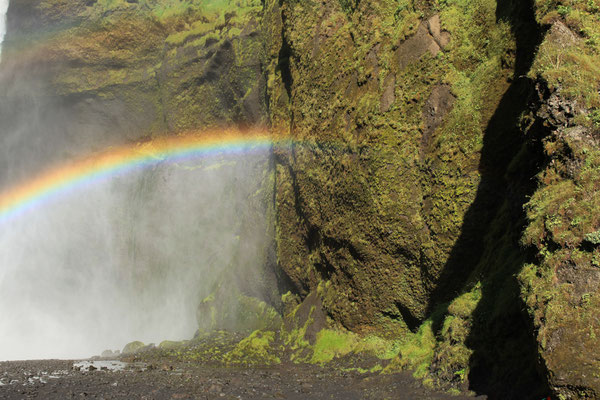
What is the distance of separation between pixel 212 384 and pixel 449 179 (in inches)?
291

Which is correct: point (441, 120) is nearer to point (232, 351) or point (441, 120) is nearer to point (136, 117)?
point (232, 351)

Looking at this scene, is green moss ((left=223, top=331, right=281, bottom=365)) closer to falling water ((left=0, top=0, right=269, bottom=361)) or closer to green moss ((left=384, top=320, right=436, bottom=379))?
green moss ((left=384, top=320, right=436, bottom=379))

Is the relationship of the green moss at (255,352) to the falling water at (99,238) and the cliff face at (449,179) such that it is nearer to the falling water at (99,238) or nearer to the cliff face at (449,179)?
the cliff face at (449,179)

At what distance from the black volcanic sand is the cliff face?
969mm

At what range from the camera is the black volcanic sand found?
10.0m

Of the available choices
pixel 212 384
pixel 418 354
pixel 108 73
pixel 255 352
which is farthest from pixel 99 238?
pixel 418 354

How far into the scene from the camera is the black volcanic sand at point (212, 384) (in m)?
10.0

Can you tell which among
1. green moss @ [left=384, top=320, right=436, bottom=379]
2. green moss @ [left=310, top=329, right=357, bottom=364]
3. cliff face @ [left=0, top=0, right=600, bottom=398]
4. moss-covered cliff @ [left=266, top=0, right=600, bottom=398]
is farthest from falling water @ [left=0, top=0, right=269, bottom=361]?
green moss @ [left=384, top=320, right=436, bottom=379]

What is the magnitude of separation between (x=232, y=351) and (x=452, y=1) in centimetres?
1194

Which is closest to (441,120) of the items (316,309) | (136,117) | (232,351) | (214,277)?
(316,309)

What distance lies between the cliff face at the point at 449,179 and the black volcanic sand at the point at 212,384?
97cm

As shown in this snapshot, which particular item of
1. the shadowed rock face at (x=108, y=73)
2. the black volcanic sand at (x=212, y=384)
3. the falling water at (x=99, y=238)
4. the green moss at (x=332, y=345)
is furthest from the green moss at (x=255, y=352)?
the shadowed rock face at (x=108, y=73)

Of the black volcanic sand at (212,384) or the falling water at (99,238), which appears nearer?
the black volcanic sand at (212,384)

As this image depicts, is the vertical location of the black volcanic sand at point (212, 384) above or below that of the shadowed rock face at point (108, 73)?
below
